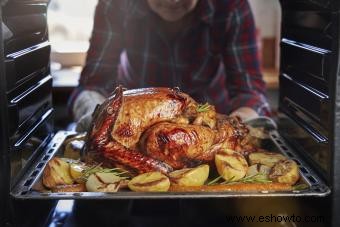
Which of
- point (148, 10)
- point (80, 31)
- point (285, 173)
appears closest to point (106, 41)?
A: point (148, 10)

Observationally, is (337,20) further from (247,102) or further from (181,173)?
(247,102)

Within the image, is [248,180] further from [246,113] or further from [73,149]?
[246,113]

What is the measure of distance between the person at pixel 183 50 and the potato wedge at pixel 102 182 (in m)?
0.95

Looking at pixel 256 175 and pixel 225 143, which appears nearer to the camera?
pixel 256 175

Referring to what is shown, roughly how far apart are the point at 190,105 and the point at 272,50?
8.52ft

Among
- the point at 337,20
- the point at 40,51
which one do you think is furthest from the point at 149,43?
the point at 337,20

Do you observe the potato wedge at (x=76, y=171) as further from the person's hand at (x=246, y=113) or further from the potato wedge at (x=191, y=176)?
the person's hand at (x=246, y=113)

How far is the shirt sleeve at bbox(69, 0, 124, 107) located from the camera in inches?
84.3

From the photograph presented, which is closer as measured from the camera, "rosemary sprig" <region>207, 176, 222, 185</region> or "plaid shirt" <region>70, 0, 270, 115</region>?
"rosemary sprig" <region>207, 176, 222, 185</region>

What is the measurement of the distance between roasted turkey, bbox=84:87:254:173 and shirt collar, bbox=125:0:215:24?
35.9 inches

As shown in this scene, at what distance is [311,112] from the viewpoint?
4.13 feet

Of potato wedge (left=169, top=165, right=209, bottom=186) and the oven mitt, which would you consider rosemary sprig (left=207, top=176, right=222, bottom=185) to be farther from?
the oven mitt

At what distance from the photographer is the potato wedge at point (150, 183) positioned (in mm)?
1072

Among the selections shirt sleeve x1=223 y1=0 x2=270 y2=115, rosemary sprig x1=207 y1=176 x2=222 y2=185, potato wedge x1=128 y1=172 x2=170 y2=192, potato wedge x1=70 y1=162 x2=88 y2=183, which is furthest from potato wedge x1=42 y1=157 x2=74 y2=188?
shirt sleeve x1=223 y1=0 x2=270 y2=115
